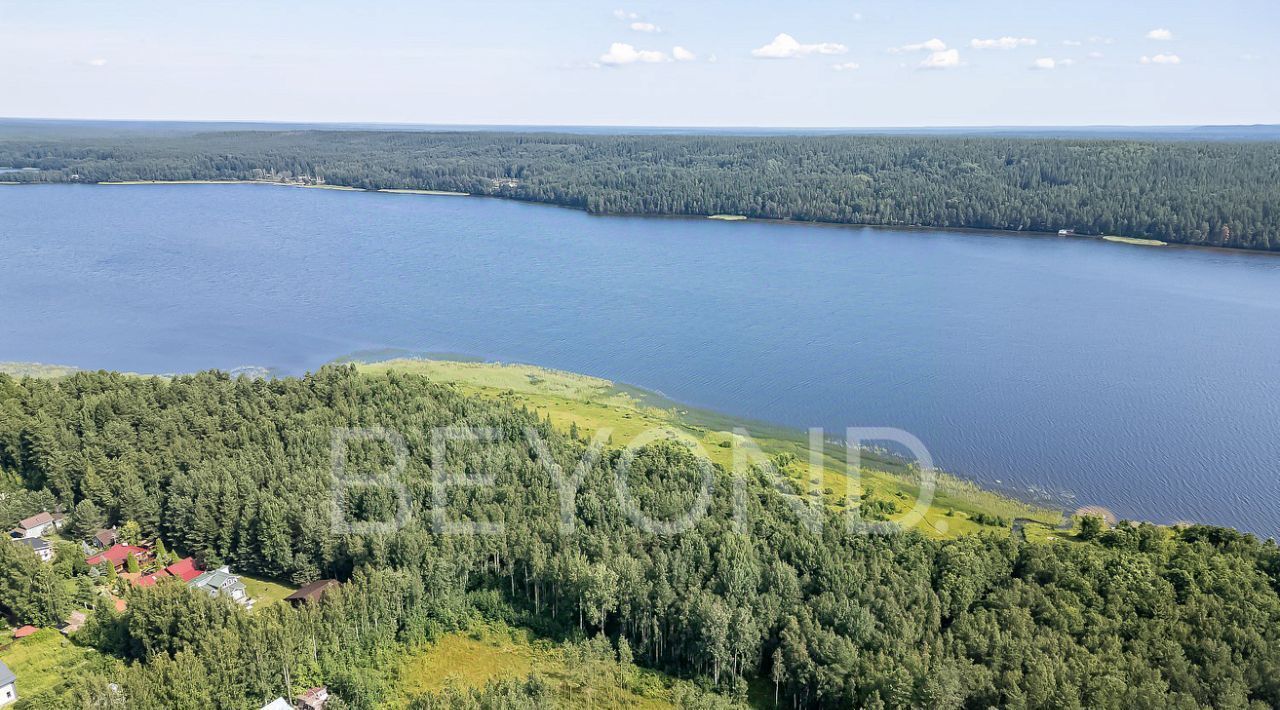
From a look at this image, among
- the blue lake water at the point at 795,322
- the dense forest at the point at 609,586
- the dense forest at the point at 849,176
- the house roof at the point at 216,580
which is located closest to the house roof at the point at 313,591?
the dense forest at the point at 609,586

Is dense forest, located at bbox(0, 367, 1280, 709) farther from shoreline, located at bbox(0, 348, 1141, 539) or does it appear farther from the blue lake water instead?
the blue lake water

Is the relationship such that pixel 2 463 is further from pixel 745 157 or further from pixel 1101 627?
pixel 745 157

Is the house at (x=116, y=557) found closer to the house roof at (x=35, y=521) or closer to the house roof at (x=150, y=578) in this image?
the house roof at (x=150, y=578)

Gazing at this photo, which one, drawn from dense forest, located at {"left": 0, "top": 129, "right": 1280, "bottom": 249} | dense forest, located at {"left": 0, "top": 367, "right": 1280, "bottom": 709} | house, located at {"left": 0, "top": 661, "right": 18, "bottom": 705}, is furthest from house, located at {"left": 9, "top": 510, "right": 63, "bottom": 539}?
dense forest, located at {"left": 0, "top": 129, "right": 1280, "bottom": 249}

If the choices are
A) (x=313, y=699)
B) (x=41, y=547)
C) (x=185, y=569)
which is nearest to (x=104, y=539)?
(x=41, y=547)

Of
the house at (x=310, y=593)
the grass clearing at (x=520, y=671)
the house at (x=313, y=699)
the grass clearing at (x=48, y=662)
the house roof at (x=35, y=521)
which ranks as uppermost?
the house roof at (x=35, y=521)

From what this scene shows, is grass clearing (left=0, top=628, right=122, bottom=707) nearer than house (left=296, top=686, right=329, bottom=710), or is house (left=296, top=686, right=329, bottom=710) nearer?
house (left=296, top=686, right=329, bottom=710)
